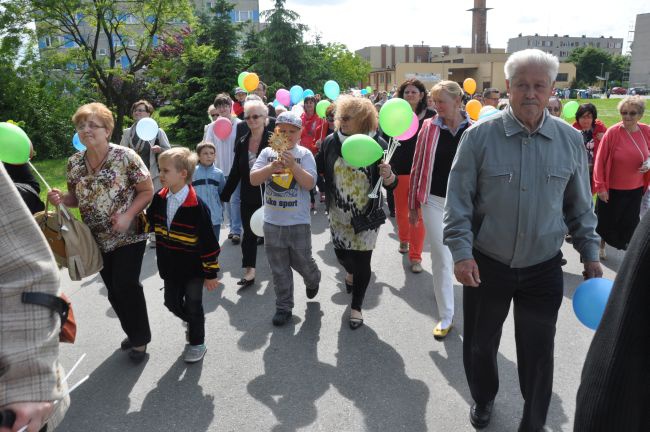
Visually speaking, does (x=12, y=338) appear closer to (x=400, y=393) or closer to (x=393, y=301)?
(x=400, y=393)

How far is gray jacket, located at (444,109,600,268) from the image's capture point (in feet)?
8.05

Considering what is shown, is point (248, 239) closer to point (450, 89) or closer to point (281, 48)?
point (450, 89)

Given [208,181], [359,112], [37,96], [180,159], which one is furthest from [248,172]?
[37,96]

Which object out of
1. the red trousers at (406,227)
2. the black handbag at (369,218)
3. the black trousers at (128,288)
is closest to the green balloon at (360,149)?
the black handbag at (369,218)

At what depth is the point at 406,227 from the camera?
6.25 m

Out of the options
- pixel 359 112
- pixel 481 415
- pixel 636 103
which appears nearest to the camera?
pixel 481 415

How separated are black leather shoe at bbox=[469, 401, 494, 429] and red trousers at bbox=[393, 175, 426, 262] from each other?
2.48 meters

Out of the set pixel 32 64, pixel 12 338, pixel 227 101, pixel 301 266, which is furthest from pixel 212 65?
pixel 12 338

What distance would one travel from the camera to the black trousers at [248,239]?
530 centimetres

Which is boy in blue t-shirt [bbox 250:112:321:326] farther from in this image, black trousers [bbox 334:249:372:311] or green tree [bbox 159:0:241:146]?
green tree [bbox 159:0:241:146]

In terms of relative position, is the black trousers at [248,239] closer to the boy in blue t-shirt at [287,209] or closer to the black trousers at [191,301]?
the boy in blue t-shirt at [287,209]

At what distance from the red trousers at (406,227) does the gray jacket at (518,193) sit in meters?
2.62

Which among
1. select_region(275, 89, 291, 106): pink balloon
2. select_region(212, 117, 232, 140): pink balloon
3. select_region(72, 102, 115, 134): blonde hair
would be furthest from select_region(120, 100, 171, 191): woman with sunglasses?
select_region(275, 89, 291, 106): pink balloon

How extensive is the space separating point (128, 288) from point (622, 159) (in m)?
5.35
